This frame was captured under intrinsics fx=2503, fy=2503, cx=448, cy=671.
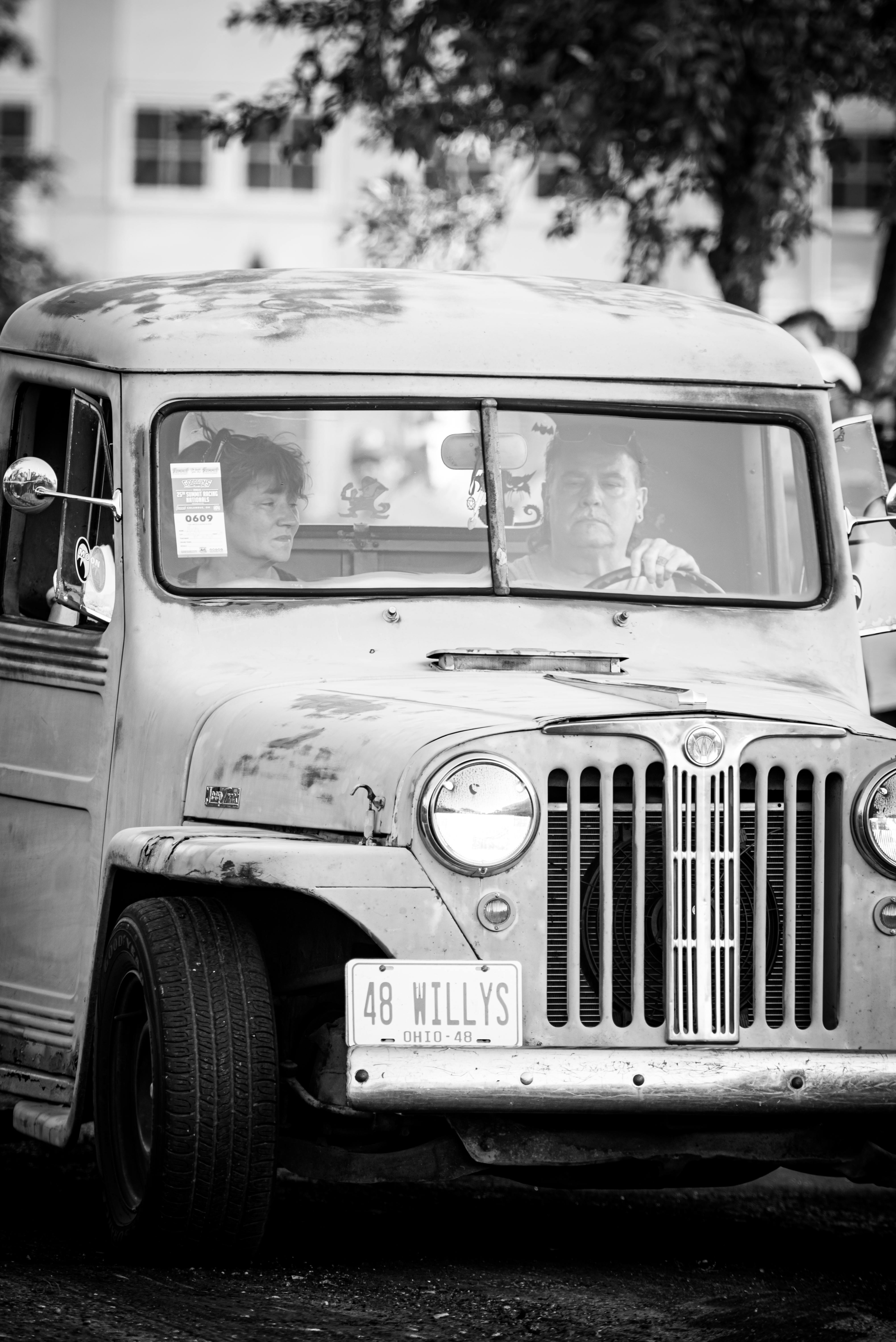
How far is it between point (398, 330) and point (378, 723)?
148 cm

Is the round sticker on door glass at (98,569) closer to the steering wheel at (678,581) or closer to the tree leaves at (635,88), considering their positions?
the steering wheel at (678,581)

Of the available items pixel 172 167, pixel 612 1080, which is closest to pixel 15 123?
pixel 172 167

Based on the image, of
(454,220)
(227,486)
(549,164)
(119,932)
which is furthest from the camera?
(549,164)

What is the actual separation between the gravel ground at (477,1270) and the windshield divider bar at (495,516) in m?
1.59

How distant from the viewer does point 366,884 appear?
496 centimetres

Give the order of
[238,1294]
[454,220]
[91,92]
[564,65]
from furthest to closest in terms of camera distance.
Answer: [91,92] → [454,220] → [564,65] → [238,1294]

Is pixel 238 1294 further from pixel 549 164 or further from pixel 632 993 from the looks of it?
pixel 549 164

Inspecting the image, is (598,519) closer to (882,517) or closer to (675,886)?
(882,517)

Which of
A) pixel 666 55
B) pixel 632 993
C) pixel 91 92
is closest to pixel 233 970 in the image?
pixel 632 993

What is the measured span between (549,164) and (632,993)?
105 ft

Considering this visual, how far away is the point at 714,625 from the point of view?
6.32 m

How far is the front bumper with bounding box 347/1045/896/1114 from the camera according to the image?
490cm

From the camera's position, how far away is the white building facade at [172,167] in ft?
127

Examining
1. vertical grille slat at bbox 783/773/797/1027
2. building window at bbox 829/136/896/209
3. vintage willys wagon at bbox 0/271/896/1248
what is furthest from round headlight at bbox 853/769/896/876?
building window at bbox 829/136/896/209
